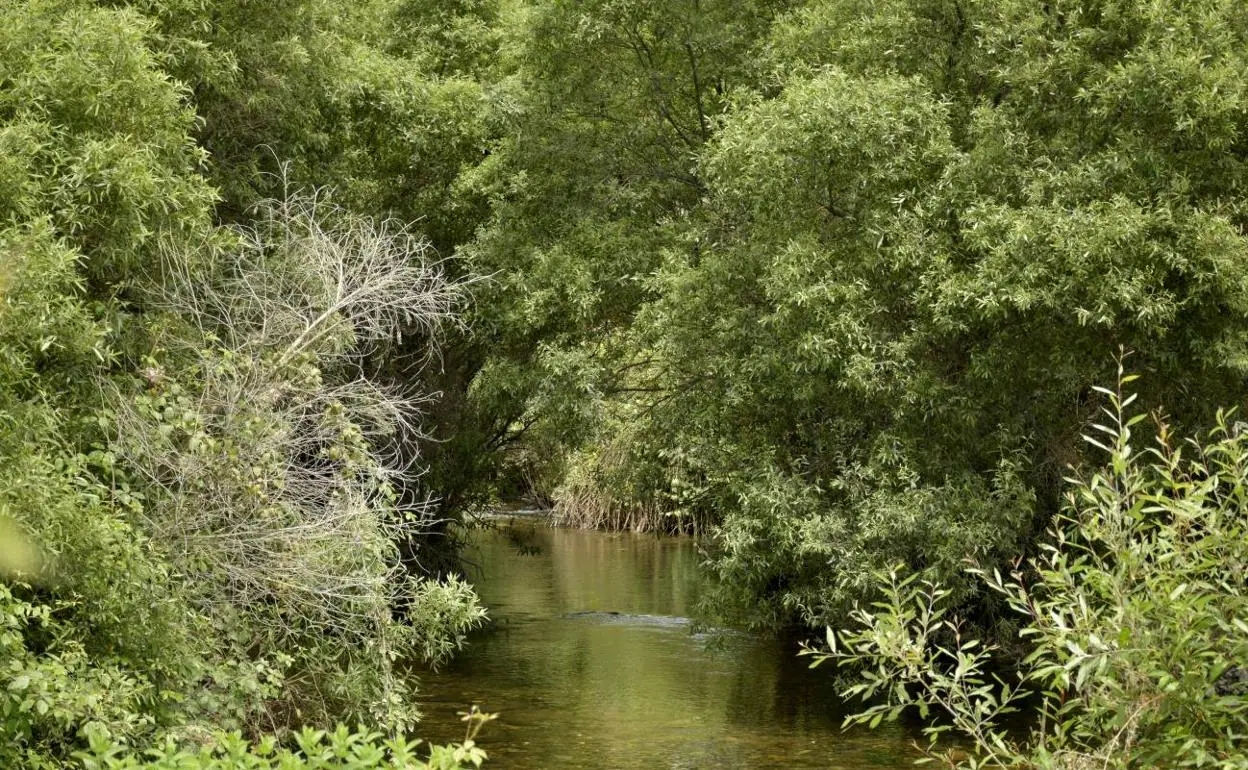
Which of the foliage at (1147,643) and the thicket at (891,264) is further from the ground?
the thicket at (891,264)

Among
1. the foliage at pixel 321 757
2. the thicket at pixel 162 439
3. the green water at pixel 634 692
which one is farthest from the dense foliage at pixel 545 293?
the foliage at pixel 321 757

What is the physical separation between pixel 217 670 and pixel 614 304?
7.66 m

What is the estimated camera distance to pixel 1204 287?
1162 cm

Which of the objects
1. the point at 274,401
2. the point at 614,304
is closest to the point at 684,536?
the point at 614,304

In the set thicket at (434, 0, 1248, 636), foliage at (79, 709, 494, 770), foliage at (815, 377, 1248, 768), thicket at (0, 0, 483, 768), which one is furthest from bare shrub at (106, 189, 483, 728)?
foliage at (815, 377, 1248, 768)

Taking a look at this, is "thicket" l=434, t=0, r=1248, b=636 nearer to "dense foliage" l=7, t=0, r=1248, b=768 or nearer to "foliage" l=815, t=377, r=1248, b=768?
"dense foliage" l=7, t=0, r=1248, b=768

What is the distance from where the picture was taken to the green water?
501 inches

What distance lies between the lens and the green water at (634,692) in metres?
12.7

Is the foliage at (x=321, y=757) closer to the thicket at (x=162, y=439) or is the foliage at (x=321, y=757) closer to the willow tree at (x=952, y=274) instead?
the thicket at (x=162, y=439)

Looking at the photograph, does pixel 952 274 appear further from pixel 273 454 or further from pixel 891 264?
pixel 273 454

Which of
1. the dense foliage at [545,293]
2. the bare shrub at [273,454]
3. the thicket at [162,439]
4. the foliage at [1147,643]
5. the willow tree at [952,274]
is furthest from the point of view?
the willow tree at [952,274]

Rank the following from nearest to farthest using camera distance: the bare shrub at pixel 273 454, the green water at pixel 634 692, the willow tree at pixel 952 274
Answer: the bare shrub at pixel 273 454 < the willow tree at pixel 952 274 < the green water at pixel 634 692

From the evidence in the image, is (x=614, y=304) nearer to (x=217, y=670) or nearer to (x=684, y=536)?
(x=217, y=670)

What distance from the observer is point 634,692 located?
15.2 metres
